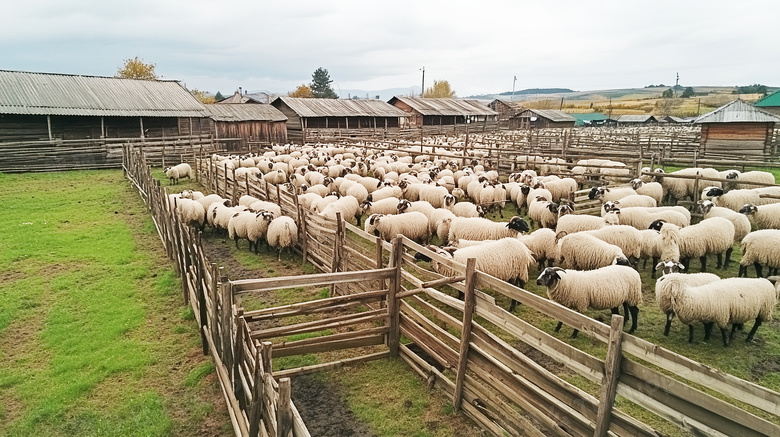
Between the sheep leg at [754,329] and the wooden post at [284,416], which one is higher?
the wooden post at [284,416]

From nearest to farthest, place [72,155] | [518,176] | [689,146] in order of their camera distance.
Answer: [518,176], [72,155], [689,146]

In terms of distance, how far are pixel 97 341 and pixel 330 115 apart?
36632 mm

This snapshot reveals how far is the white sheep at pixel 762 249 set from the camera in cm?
860

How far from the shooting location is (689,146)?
28.0 meters

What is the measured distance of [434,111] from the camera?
174 feet

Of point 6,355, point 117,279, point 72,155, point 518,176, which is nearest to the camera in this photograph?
point 6,355

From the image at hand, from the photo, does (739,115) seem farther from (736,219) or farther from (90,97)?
(90,97)

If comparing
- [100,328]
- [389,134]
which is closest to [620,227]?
[100,328]

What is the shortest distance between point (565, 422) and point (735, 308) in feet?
14.6

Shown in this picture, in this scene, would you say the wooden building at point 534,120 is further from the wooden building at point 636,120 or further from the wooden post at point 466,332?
the wooden post at point 466,332

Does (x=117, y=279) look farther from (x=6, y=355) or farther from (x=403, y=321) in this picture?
(x=403, y=321)

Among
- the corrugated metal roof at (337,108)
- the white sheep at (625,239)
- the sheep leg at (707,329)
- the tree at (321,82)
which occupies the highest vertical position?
the tree at (321,82)

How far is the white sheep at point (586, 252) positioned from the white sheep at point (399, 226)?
144 inches

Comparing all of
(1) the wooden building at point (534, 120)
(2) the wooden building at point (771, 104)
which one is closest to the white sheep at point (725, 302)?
(2) the wooden building at point (771, 104)
